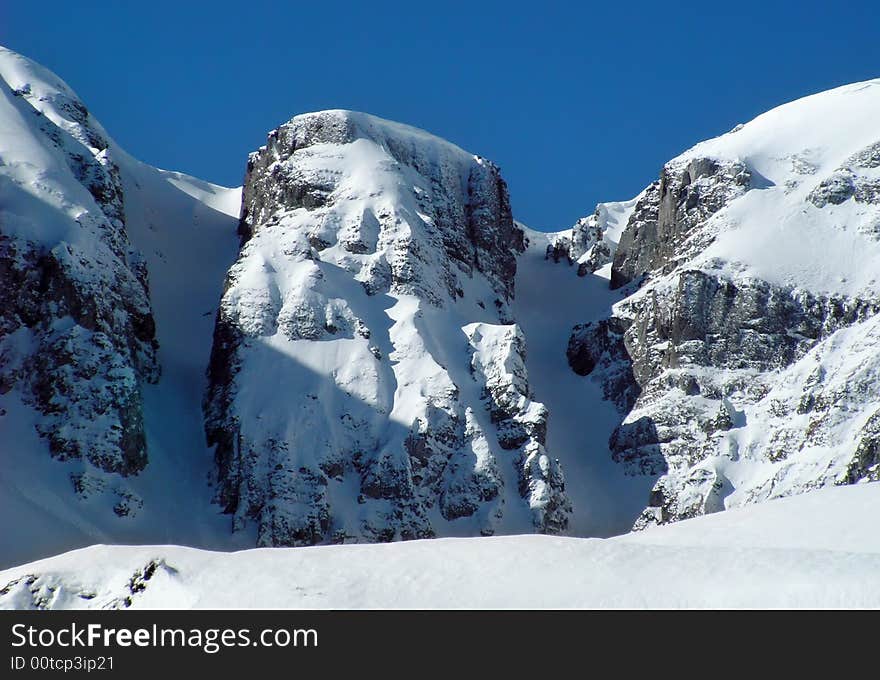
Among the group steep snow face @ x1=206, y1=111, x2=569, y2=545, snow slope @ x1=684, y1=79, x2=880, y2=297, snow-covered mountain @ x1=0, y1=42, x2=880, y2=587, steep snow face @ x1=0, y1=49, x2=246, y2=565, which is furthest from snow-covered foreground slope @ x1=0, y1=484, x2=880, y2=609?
snow slope @ x1=684, y1=79, x2=880, y2=297

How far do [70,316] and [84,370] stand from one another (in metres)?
6.36

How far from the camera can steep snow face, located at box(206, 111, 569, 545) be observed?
141 m

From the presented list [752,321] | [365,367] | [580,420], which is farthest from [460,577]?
[580,420]

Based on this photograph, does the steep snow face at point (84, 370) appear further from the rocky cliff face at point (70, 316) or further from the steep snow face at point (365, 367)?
the steep snow face at point (365, 367)

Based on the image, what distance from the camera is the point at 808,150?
605ft

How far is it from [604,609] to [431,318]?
10635cm

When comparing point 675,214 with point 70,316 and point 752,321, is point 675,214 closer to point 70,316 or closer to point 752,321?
point 752,321

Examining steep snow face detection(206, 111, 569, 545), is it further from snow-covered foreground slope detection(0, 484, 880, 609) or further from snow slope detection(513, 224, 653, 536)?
snow-covered foreground slope detection(0, 484, 880, 609)

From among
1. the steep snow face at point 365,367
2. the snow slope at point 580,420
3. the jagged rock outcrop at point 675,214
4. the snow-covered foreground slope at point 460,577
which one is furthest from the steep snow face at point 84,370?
the snow-covered foreground slope at point 460,577

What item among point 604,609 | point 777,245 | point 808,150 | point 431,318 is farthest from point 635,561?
point 808,150

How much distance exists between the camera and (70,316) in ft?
480

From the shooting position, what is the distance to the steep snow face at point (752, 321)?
471 ft
